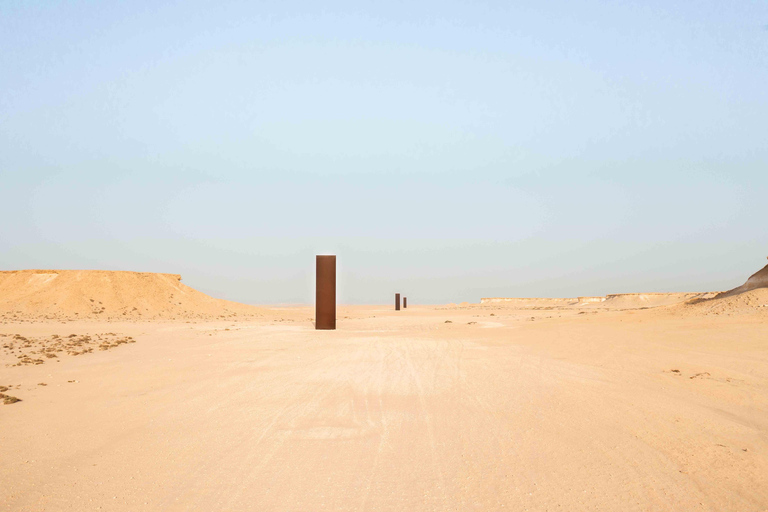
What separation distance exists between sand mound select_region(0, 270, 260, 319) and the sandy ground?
2141cm

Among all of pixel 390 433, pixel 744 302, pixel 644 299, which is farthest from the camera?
pixel 644 299

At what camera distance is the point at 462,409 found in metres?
6.88

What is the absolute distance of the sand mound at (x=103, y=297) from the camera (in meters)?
30.5

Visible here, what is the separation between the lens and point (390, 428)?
19.7 ft

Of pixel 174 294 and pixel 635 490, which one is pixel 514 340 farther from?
pixel 174 294

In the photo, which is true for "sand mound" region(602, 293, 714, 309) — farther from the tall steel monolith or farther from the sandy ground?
the sandy ground

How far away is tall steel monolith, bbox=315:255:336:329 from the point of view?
20438mm

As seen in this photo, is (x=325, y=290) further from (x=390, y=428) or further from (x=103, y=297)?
(x=103, y=297)

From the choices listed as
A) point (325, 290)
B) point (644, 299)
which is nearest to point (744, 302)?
point (325, 290)

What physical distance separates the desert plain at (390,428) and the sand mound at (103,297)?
19.5 metres

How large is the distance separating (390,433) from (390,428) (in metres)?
0.20

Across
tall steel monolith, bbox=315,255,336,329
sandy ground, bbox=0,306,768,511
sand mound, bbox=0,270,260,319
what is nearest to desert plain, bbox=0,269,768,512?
sandy ground, bbox=0,306,768,511

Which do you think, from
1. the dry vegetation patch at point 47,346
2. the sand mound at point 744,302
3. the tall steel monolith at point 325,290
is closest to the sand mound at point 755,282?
the sand mound at point 744,302

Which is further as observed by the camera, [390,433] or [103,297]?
[103,297]
